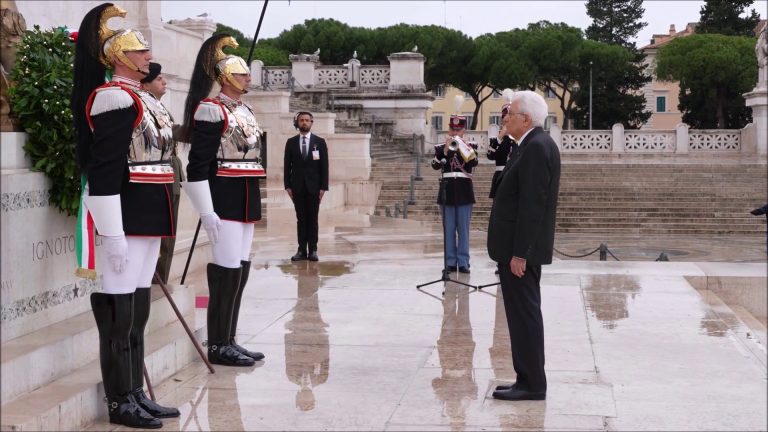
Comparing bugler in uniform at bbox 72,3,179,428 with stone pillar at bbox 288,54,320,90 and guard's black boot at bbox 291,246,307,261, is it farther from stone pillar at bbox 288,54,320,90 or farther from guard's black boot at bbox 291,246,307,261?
stone pillar at bbox 288,54,320,90

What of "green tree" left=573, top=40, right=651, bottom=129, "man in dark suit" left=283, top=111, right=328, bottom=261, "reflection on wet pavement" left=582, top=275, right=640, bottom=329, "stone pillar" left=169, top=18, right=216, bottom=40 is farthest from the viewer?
Answer: "green tree" left=573, top=40, right=651, bottom=129

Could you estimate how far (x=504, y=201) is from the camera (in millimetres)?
6141

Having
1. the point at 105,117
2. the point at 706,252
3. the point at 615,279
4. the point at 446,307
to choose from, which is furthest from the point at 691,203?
the point at 105,117

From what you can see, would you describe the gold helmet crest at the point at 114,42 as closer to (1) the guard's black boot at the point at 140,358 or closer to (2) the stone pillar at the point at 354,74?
(1) the guard's black boot at the point at 140,358

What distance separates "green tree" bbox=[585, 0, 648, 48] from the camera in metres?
64.4

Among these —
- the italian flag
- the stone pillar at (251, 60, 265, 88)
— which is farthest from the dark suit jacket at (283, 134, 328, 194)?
the stone pillar at (251, 60, 265, 88)

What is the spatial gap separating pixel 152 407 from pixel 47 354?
62 centimetres

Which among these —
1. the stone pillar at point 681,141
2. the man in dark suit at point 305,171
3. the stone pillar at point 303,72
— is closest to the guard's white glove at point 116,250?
the man in dark suit at point 305,171

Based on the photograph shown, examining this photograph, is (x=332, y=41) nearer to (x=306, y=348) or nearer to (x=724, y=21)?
(x=724, y=21)

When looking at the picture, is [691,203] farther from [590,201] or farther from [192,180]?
[192,180]

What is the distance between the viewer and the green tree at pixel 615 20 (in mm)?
64438

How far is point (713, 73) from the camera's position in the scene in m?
53.3

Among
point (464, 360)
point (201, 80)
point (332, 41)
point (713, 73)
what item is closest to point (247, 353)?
point (464, 360)

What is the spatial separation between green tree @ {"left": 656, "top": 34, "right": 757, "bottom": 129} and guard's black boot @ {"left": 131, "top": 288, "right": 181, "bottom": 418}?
5024cm
